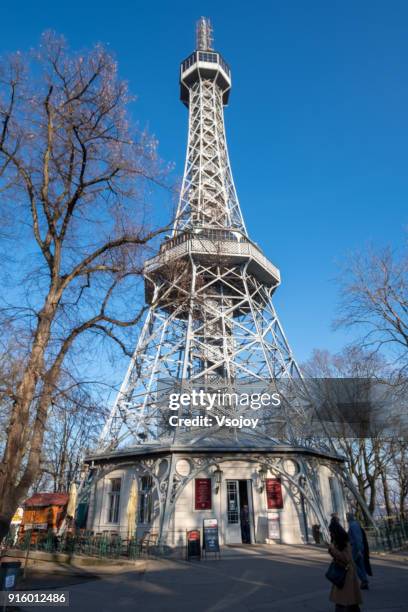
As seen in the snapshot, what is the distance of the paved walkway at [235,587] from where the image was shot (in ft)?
24.4

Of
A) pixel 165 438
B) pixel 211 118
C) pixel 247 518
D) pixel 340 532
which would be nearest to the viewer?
pixel 340 532

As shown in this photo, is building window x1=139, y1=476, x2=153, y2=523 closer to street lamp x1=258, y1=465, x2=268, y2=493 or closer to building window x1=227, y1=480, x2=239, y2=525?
building window x1=227, y1=480, x2=239, y2=525

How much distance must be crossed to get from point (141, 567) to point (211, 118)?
1663 inches

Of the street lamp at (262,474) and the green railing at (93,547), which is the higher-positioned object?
the street lamp at (262,474)

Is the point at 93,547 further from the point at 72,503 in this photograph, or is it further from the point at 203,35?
the point at 203,35

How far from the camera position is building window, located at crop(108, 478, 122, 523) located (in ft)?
61.8

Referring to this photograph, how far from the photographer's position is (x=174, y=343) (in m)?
25.3

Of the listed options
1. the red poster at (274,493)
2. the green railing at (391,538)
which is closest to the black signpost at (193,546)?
the red poster at (274,493)

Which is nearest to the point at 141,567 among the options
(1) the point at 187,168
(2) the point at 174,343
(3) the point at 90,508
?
(3) the point at 90,508

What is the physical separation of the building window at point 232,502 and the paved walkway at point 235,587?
4273mm

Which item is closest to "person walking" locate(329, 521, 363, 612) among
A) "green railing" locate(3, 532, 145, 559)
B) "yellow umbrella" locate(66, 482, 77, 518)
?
"green railing" locate(3, 532, 145, 559)

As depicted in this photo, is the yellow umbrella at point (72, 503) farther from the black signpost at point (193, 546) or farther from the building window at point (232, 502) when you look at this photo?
the building window at point (232, 502)

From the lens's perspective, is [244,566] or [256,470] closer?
[244,566]

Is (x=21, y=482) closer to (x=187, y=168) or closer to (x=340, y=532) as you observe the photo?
(x=340, y=532)
